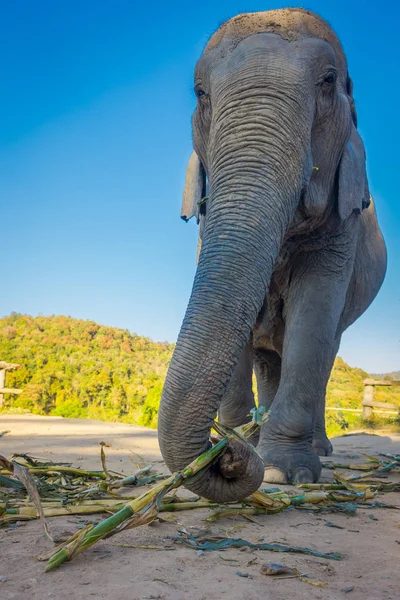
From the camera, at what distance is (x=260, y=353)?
7.44 m

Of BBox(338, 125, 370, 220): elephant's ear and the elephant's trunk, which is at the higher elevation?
BBox(338, 125, 370, 220): elephant's ear

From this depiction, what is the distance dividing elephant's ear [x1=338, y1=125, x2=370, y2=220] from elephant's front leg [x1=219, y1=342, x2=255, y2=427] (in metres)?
1.60

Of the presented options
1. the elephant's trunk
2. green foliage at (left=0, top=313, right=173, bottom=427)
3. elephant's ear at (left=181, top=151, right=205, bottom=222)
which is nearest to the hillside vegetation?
green foliage at (left=0, top=313, right=173, bottom=427)

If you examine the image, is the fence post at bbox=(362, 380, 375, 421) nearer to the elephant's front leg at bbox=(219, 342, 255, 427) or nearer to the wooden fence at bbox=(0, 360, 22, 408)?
the wooden fence at bbox=(0, 360, 22, 408)

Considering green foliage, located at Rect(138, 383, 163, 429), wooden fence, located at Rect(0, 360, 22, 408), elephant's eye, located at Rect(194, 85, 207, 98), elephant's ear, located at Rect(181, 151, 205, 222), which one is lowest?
green foliage, located at Rect(138, 383, 163, 429)

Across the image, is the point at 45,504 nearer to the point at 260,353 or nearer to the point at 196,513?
the point at 196,513

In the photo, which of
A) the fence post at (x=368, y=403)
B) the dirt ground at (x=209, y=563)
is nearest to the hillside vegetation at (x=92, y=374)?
the fence post at (x=368, y=403)

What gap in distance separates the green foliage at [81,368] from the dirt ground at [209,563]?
13.6 meters

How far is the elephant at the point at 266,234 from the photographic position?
295cm

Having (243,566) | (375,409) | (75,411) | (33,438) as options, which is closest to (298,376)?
(243,566)

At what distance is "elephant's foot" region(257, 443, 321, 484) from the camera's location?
4.50 metres

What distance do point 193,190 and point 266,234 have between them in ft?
6.05

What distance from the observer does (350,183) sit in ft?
16.8

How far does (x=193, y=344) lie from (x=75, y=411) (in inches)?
912
